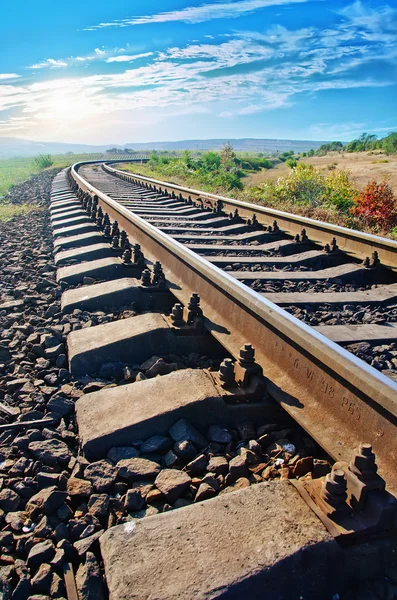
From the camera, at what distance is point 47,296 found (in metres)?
4.66

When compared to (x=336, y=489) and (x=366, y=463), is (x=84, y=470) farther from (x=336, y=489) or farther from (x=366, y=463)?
(x=366, y=463)

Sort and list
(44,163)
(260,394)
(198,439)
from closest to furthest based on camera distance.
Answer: (198,439), (260,394), (44,163)

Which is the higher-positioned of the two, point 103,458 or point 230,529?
point 230,529

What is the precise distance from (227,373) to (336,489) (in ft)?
3.12

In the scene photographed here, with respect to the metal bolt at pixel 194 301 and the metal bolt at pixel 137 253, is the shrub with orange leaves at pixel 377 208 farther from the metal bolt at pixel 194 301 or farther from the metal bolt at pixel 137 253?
the metal bolt at pixel 194 301

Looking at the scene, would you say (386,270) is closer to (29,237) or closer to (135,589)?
(135,589)

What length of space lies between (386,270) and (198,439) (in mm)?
3057

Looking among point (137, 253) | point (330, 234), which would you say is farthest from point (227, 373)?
point (330, 234)

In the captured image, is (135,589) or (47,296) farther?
(47,296)

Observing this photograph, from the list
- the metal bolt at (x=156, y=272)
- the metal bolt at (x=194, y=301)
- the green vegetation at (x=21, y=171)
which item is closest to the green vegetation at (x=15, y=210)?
the green vegetation at (x=21, y=171)

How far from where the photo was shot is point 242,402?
2.49 metres

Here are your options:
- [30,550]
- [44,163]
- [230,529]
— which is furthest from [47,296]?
[44,163]

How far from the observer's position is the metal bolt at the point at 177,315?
3350 mm

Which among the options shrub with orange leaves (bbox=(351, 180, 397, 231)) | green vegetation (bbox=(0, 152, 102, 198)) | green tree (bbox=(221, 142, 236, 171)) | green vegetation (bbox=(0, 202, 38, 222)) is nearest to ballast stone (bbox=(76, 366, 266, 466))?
green vegetation (bbox=(0, 202, 38, 222))
